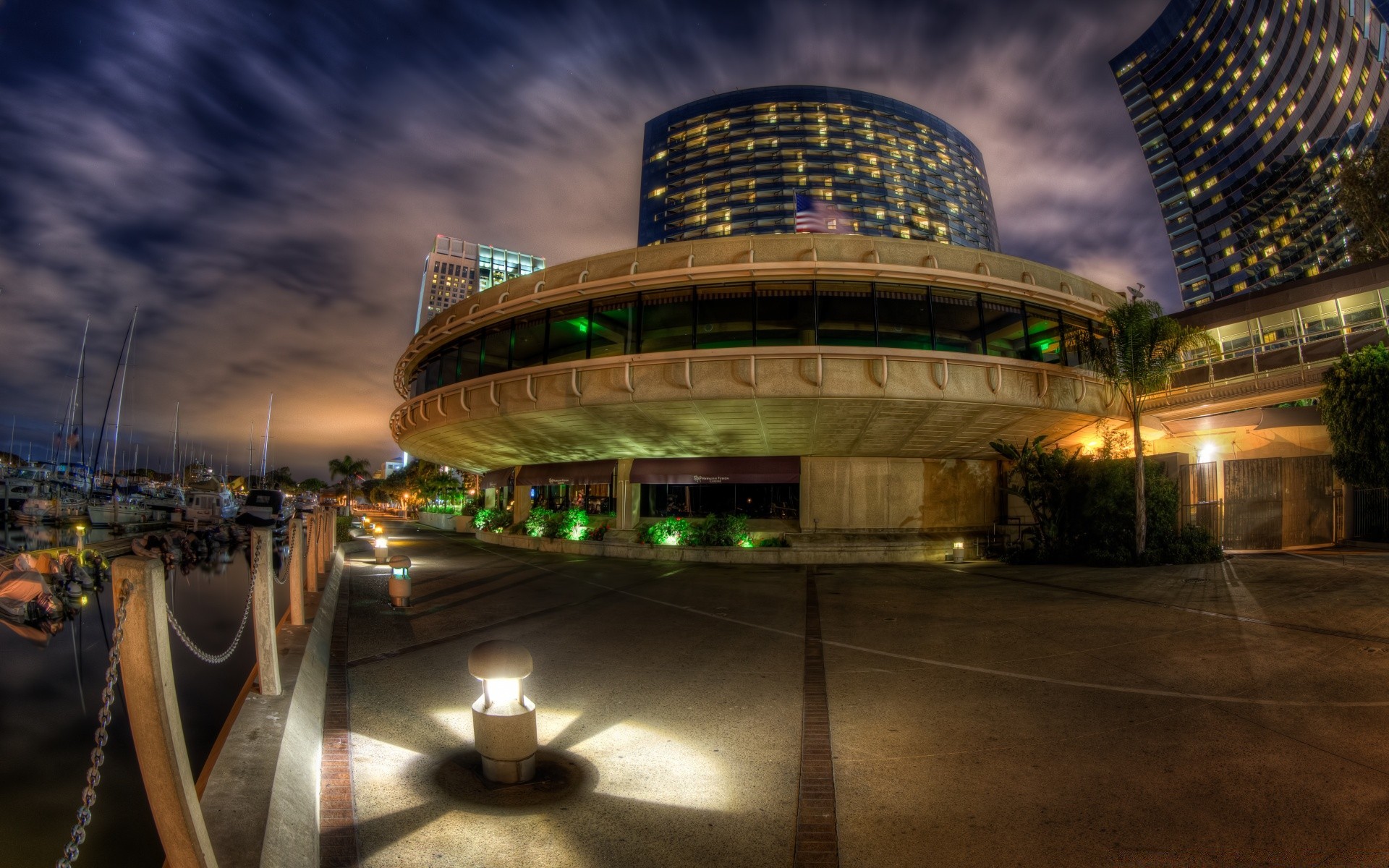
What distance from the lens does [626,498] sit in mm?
24672

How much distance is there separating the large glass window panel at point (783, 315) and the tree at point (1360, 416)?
15.1 meters

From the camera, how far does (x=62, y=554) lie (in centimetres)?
2272

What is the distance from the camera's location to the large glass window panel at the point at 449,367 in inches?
1087

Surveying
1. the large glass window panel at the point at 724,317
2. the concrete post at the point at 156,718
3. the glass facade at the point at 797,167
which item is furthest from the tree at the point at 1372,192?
the glass facade at the point at 797,167

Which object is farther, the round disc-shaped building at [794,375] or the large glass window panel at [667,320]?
the large glass window panel at [667,320]

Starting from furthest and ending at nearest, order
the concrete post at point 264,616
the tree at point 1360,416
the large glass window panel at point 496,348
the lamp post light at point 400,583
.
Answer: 1. the large glass window panel at point 496,348
2. the tree at point 1360,416
3. the lamp post light at point 400,583
4. the concrete post at point 264,616

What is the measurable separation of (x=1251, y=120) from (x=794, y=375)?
154586 mm

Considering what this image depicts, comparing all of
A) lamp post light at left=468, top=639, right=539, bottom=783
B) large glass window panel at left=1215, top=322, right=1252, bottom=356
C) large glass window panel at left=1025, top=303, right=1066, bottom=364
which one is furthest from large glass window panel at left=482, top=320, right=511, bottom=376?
large glass window panel at left=1215, top=322, right=1252, bottom=356

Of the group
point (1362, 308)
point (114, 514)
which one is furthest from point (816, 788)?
point (114, 514)

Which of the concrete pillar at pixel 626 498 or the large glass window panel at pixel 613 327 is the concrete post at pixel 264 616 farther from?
the concrete pillar at pixel 626 498

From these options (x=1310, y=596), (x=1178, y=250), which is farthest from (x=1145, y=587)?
(x=1178, y=250)

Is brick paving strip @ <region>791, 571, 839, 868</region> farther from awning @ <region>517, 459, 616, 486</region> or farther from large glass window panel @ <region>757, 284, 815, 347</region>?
awning @ <region>517, 459, 616, 486</region>

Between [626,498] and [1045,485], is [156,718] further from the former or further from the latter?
[626,498]

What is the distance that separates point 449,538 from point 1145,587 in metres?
30.2
